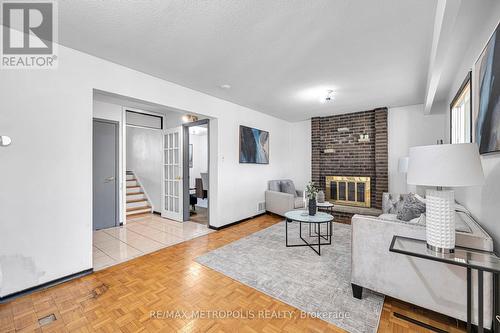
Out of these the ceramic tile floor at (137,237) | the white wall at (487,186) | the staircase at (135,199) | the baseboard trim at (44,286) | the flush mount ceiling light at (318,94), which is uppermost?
the flush mount ceiling light at (318,94)

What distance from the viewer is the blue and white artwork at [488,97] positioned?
59.8 inches

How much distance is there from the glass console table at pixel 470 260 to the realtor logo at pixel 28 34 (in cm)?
333

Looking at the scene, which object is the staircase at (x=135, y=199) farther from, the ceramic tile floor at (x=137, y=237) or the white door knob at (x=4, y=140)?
the white door knob at (x=4, y=140)

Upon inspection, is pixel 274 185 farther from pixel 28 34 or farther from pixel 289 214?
pixel 28 34

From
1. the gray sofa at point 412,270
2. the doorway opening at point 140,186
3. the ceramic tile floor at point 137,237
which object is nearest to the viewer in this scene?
the gray sofa at point 412,270

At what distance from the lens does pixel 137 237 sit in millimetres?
3670

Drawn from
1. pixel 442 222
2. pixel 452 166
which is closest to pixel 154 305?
pixel 442 222

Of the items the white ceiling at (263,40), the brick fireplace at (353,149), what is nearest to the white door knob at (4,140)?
the white ceiling at (263,40)

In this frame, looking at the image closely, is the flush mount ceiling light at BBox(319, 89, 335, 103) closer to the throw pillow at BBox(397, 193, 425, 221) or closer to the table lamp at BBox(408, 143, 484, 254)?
the throw pillow at BBox(397, 193, 425, 221)

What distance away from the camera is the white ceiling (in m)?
1.77

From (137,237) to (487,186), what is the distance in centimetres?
444

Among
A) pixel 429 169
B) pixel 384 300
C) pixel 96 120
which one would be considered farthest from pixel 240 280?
pixel 96 120

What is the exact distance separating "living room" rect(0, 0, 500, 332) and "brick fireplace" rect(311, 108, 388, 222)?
142 cm

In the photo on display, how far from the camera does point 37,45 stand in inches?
85.4
